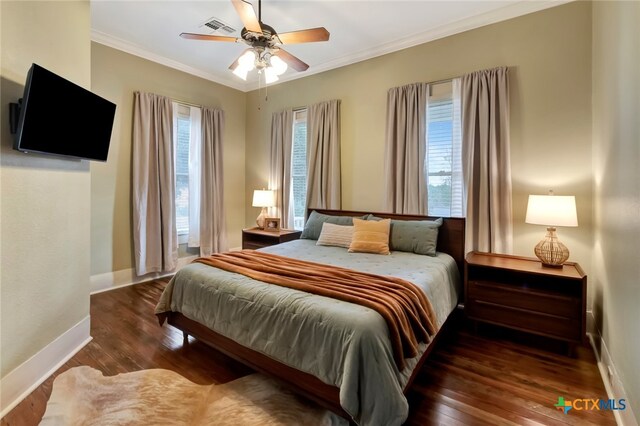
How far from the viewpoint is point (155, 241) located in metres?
4.14

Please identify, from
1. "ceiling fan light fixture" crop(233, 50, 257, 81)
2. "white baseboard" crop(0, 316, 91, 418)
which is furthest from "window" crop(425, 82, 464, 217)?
"white baseboard" crop(0, 316, 91, 418)

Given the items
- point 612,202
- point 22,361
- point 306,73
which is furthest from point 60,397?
point 306,73

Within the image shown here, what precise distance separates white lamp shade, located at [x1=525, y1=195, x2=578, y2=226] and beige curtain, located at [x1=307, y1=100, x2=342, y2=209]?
2293 mm

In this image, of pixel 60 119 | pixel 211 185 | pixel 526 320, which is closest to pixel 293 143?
pixel 211 185

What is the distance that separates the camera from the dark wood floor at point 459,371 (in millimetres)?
1735

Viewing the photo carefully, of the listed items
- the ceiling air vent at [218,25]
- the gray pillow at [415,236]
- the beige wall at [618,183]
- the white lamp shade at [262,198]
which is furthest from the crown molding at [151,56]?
the beige wall at [618,183]

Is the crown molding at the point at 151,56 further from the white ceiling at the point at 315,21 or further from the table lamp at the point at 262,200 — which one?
the table lamp at the point at 262,200

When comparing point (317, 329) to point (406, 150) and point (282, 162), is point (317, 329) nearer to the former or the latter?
point (406, 150)

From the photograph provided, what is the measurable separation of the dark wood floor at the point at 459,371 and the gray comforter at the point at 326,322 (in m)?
0.32

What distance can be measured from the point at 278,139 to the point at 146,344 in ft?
11.0

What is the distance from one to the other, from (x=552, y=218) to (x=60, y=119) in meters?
3.75

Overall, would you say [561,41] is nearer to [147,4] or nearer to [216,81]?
[147,4]

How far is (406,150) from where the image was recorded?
3.58 m

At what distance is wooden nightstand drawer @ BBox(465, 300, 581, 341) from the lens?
7.71 ft
